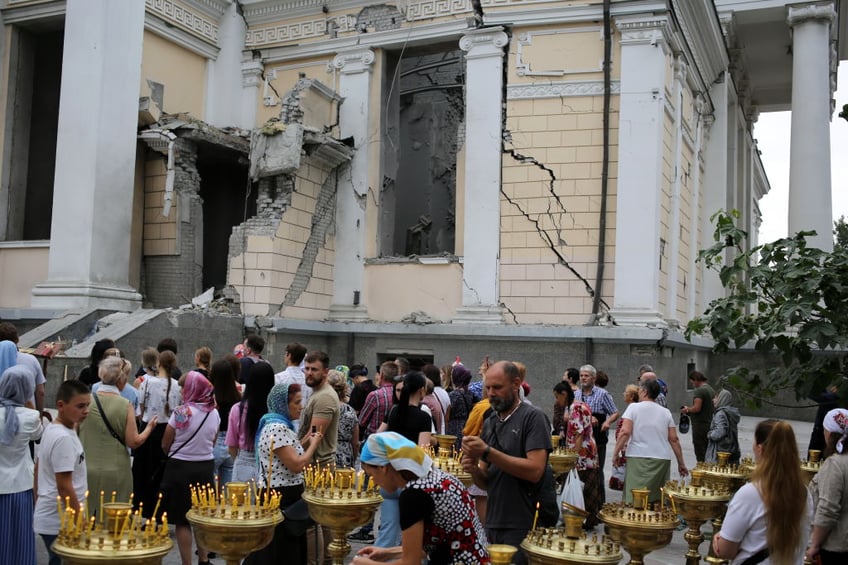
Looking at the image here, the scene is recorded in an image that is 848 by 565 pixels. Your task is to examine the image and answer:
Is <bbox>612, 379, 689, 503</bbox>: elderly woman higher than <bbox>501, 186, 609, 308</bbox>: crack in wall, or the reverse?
<bbox>501, 186, 609, 308</bbox>: crack in wall

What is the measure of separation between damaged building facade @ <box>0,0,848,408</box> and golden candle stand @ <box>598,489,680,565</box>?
10.8 meters

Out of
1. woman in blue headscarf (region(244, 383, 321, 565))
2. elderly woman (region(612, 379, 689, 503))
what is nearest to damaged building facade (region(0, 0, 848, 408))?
elderly woman (region(612, 379, 689, 503))

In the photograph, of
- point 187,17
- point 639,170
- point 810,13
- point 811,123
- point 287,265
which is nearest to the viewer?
point 639,170

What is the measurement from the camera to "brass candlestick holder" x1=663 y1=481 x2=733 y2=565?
240 inches

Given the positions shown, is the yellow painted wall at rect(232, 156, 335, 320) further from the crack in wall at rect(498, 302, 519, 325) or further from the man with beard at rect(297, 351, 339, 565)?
the man with beard at rect(297, 351, 339, 565)

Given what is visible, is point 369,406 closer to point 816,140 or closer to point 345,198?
point 345,198

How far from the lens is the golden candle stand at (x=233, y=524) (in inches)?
166

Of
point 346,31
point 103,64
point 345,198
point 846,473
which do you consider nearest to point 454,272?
point 345,198

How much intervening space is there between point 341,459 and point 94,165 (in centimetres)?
1096

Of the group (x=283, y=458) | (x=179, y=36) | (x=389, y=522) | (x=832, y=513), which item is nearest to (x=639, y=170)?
(x=179, y=36)

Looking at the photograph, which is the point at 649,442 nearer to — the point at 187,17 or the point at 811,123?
the point at 187,17

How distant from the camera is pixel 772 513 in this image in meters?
4.22

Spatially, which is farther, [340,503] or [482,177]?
[482,177]

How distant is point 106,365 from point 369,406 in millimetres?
2800
